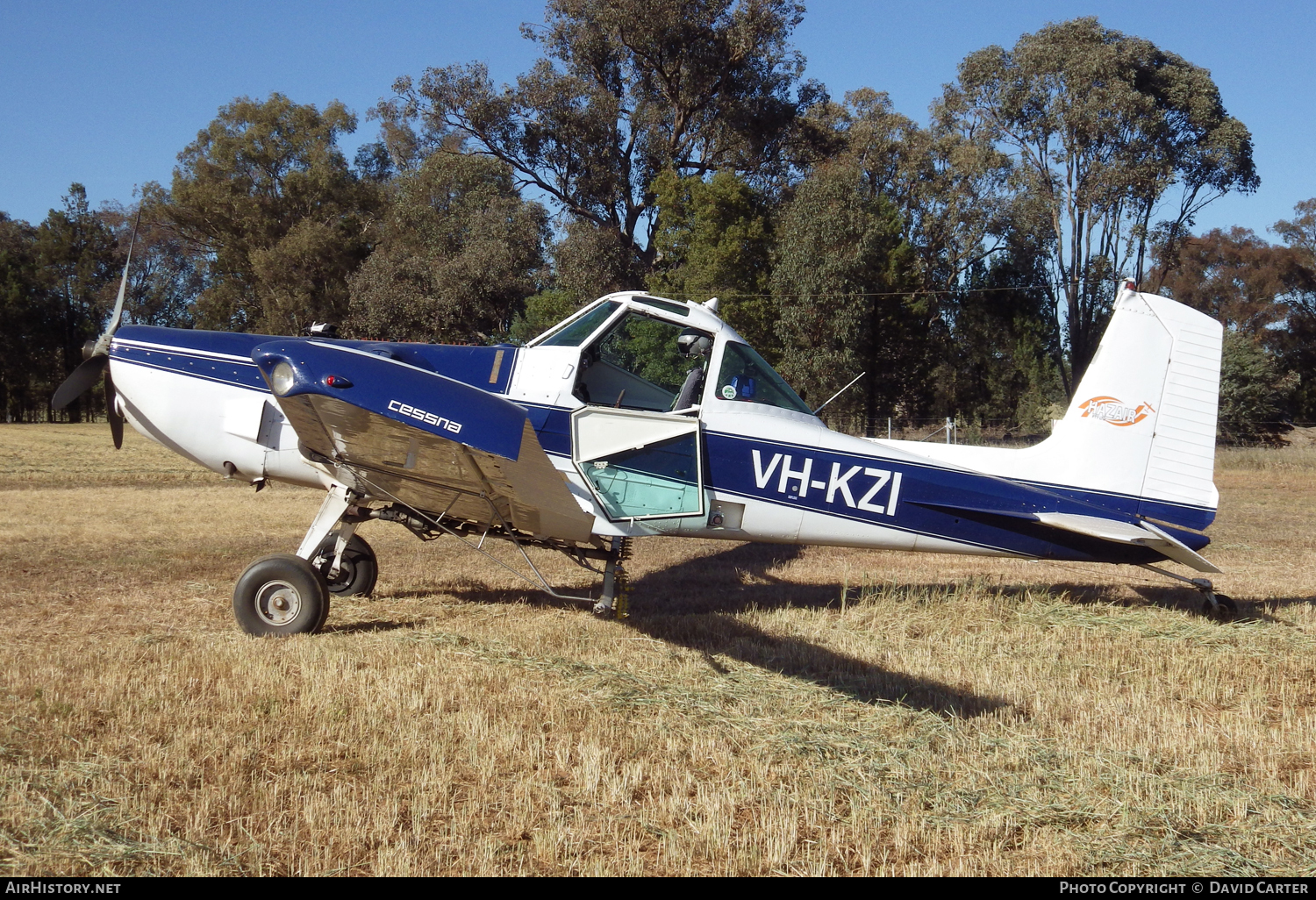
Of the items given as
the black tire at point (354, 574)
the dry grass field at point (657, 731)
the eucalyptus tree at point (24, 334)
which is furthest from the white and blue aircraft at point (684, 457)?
the eucalyptus tree at point (24, 334)

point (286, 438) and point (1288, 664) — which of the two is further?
point (286, 438)

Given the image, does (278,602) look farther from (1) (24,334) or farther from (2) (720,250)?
(1) (24,334)

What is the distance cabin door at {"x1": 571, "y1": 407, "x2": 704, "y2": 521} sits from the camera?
269 inches

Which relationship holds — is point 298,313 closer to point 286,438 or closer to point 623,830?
point 286,438

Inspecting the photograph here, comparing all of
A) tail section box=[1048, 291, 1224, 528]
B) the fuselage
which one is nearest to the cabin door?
the fuselage

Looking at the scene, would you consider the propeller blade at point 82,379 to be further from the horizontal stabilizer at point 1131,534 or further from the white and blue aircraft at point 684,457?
the horizontal stabilizer at point 1131,534

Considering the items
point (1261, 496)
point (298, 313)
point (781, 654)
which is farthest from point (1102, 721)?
point (298, 313)

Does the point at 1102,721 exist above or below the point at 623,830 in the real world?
above

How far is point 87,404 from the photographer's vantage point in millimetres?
52000

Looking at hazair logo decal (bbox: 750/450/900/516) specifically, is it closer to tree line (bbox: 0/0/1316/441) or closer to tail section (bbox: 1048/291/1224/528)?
tail section (bbox: 1048/291/1224/528)

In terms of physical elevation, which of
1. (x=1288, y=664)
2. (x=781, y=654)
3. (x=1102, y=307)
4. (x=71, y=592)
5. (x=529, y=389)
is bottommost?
(x=71, y=592)

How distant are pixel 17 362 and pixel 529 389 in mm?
56051

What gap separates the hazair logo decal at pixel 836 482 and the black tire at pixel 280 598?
343cm

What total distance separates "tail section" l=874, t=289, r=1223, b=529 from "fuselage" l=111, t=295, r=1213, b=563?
0.30 m
